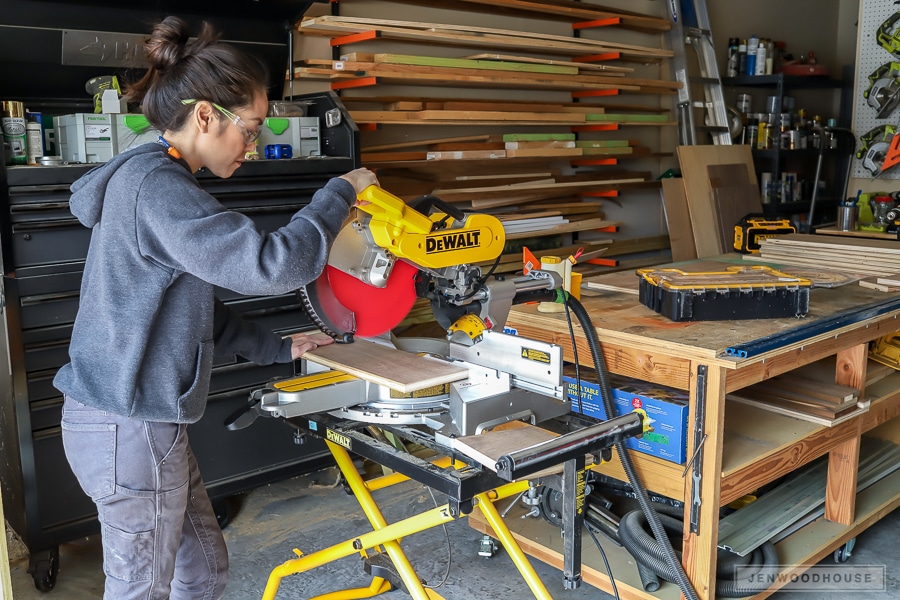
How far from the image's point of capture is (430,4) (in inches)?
149

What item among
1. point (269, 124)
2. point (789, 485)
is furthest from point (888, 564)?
point (269, 124)

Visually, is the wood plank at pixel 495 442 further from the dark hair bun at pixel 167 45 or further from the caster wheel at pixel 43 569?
the caster wheel at pixel 43 569

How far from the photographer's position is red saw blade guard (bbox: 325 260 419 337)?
1.62 m

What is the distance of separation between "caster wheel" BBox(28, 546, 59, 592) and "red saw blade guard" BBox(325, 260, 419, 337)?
150cm

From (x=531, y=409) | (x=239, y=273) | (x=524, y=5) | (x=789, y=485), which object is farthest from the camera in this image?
(x=524, y=5)

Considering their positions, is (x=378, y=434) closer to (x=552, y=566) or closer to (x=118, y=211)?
(x=118, y=211)

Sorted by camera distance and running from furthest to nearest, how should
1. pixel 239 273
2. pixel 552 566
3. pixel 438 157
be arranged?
pixel 438 157, pixel 552 566, pixel 239 273

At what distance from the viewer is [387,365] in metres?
1.77

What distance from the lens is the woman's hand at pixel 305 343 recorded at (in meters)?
1.92

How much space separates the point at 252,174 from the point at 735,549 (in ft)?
6.17

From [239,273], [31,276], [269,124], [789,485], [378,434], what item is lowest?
[789,485]

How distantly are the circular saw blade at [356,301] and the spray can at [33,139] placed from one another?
1.37 meters

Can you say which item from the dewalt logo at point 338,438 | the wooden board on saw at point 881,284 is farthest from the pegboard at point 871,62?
the dewalt logo at point 338,438

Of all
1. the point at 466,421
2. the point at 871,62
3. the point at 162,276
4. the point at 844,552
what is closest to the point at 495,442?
the point at 466,421
